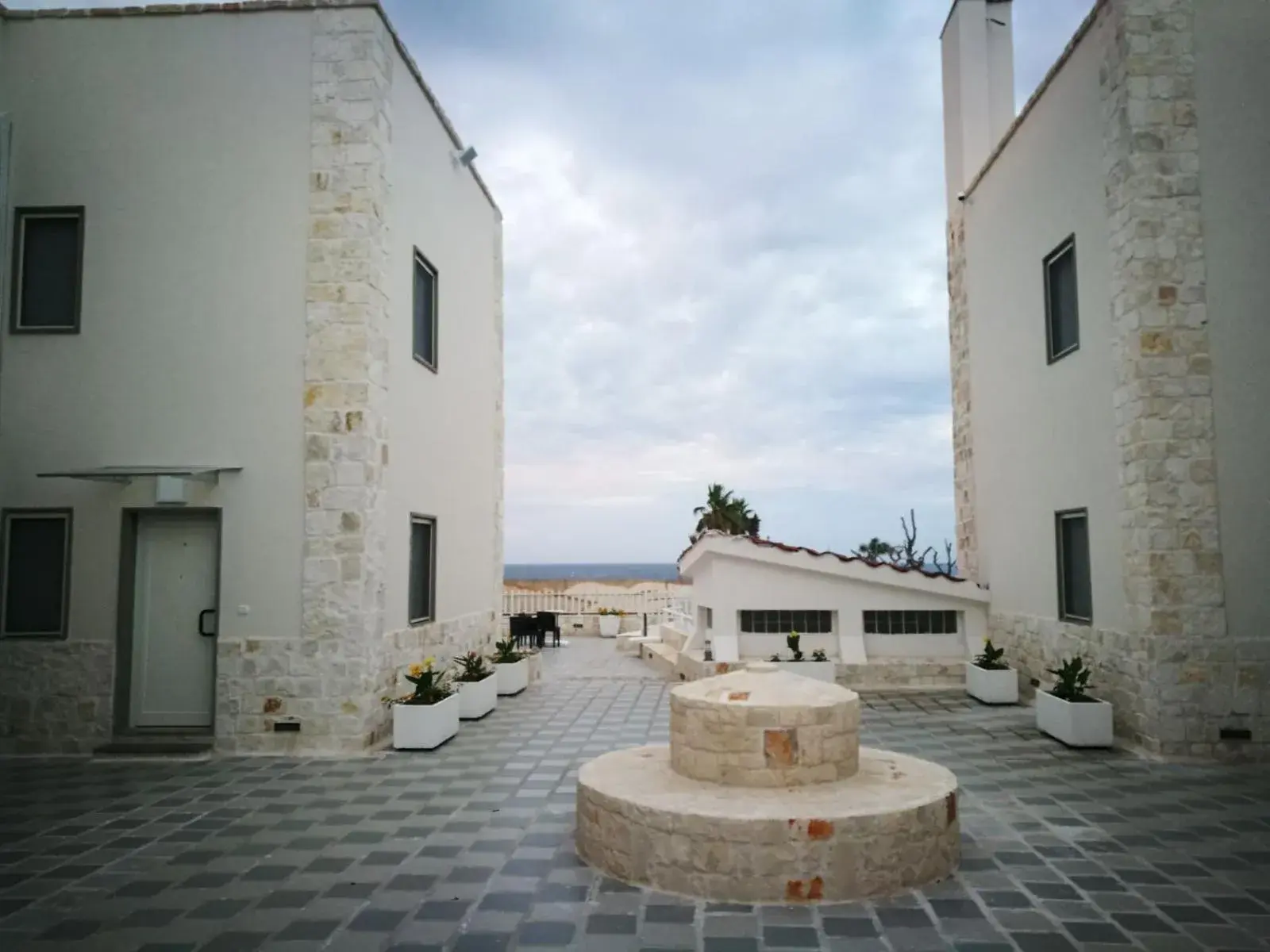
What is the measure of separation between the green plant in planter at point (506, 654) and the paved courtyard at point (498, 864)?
4.15m

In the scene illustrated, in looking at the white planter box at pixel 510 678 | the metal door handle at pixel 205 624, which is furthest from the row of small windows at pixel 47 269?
the white planter box at pixel 510 678

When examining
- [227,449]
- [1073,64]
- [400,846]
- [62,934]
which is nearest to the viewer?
[62,934]

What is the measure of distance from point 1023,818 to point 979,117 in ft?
38.0

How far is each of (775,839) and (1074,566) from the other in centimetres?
680

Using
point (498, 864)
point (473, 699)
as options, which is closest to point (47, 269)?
point (473, 699)

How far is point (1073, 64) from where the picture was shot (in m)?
9.73

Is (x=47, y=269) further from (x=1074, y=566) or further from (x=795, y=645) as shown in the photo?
(x=1074, y=566)

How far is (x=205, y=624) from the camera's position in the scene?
8.76m

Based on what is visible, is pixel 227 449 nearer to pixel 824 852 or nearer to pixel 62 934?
pixel 62 934

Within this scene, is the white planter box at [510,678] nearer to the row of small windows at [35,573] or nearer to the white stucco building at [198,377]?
the white stucco building at [198,377]

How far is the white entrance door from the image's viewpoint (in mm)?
8750

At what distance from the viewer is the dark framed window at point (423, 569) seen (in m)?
10.5

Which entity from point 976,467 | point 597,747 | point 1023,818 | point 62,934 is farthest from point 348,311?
point 976,467

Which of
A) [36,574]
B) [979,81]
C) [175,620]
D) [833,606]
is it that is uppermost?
[979,81]
